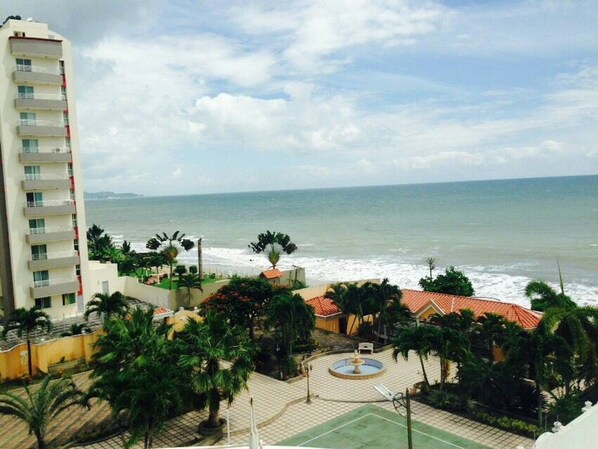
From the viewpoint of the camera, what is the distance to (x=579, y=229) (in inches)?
3789

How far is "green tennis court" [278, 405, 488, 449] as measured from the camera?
19766mm

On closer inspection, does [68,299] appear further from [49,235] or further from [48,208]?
[48,208]

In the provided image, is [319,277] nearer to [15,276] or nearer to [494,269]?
[494,269]

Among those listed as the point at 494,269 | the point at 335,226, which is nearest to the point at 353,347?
the point at 494,269

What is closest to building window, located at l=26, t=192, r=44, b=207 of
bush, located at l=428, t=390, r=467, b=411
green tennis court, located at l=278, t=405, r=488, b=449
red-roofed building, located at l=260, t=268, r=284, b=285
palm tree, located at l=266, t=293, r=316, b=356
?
palm tree, located at l=266, t=293, r=316, b=356

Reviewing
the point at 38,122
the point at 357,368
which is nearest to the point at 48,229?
the point at 38,122

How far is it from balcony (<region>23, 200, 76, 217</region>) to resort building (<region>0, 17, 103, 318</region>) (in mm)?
58

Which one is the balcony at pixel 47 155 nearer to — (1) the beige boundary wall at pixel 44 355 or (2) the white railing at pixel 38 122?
(2) the white railing at pixel 38 122

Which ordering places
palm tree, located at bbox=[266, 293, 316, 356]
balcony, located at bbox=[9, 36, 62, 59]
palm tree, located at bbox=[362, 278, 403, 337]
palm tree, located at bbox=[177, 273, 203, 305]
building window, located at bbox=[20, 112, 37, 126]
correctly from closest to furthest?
palm tree, located at bbox=[266, 293, 316, 356]
palm tree, located at bbox=[362, 278, 403, 337]
balcony, located at bbox=[9, 36, 62, 59]
building window, located at bbox=[20, 112, 37, 126]
palm tree, located at bbox=[177, 273, 203, 305]

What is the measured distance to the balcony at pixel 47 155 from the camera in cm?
3531

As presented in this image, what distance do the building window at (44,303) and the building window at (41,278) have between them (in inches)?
37.5

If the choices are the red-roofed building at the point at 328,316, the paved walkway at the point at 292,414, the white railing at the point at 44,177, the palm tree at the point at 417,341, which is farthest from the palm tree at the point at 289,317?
the white railing at the point at 44,177

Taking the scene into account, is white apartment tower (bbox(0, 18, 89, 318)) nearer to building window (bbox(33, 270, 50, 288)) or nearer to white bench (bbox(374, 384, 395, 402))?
building window (bbox(33, 270, 50, 288))

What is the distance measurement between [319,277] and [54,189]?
124 feet
